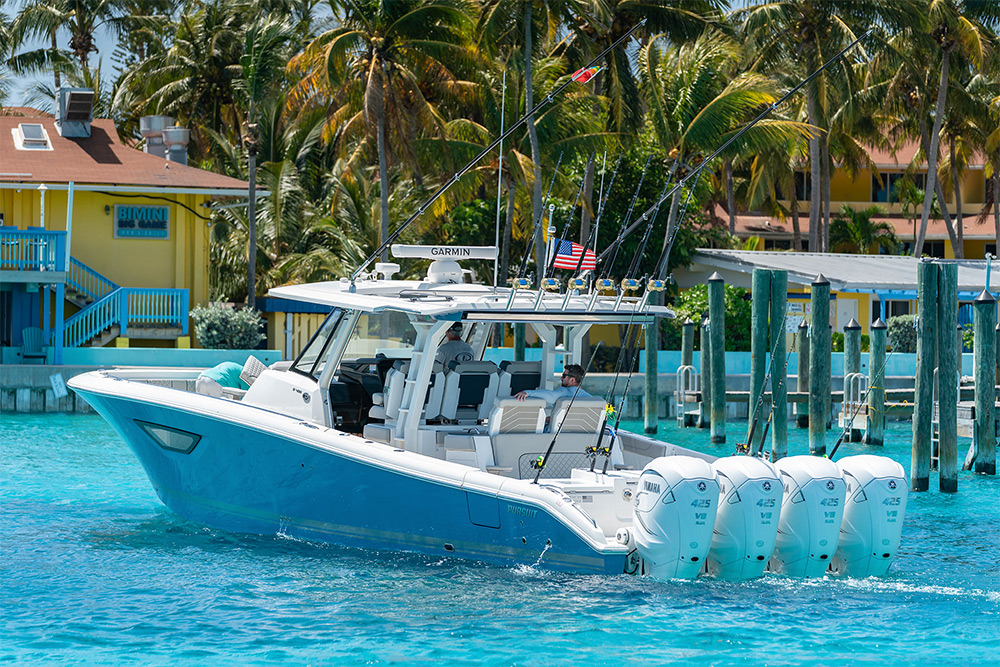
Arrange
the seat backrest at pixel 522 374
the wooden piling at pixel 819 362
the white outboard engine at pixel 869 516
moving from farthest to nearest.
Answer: the wooden piling at pixel 819 362
the seat backrest at pixel 522 374
the white outboard engine at pixel 869 516

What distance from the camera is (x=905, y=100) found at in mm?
44031

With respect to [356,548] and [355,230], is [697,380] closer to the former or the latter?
[355,230]

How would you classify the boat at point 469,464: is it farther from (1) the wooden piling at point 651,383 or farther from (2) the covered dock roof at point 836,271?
(2) the covered dock roof at point 836,271

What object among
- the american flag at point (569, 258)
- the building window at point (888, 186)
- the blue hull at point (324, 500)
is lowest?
the blue hull at point (324, 500)

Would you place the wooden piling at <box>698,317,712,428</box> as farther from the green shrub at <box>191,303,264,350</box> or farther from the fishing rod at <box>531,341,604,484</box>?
the fishing rod at <box>531,341,604,484</box>

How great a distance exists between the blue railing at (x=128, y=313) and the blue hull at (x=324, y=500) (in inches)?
561

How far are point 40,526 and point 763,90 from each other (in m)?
21.3

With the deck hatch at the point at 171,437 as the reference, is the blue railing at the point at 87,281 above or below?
above

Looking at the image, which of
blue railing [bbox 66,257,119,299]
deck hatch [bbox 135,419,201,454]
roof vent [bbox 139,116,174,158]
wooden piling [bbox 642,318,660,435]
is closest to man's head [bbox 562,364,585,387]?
deck hatch [bbox 135,419,201,454]

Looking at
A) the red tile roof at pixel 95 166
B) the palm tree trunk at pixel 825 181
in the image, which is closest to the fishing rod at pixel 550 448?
the red tile roof at pixel 95 166

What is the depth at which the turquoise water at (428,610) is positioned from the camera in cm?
833

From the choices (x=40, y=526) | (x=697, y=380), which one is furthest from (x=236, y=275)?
(x=40, y=526)

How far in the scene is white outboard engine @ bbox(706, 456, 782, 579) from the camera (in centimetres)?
909

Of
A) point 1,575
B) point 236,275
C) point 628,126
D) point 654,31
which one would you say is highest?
point 654,31
